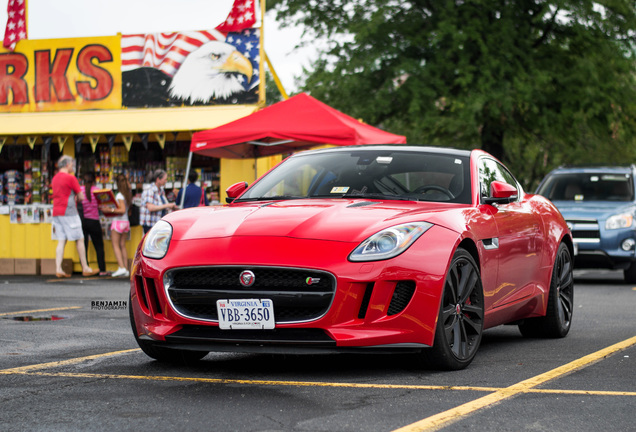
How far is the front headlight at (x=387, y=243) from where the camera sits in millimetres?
5379

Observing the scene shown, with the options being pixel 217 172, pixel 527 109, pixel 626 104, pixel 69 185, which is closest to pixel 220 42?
pixel 217 172

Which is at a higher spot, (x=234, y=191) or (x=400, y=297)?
(x=234, y=191)

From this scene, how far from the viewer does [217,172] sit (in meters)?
16.9

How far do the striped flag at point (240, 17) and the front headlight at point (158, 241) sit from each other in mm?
11360

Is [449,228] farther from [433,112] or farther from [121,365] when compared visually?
[433,112]

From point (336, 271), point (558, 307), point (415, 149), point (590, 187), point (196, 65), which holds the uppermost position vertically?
point (196, 65)

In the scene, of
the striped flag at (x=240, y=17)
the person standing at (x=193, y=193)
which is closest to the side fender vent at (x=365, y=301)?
the person standing at (x=193, y=193)

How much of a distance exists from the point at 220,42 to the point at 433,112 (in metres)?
7.64

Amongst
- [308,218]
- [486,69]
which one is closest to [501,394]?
[308,218]

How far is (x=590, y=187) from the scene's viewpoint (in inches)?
621

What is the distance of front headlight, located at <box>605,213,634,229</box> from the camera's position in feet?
48.3

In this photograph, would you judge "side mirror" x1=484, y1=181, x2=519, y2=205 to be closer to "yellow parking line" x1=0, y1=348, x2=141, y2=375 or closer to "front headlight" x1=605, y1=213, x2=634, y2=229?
"yellow parking line" x1=0, y1=348, x2=141, y2=375

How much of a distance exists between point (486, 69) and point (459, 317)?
57.2ft

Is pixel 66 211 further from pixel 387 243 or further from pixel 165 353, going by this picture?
pixel 387 243
